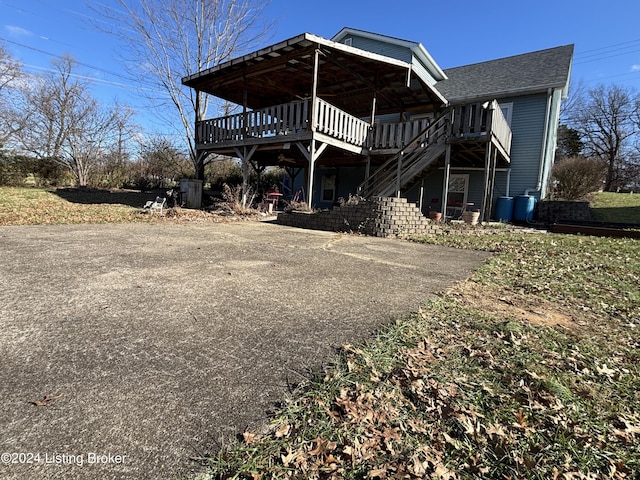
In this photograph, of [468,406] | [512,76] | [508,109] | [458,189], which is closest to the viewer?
[468,406]

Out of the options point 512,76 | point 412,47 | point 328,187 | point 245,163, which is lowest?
point 328,187

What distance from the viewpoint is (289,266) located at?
4.22m

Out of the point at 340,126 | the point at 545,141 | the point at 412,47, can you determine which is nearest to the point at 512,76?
the point at 545,141

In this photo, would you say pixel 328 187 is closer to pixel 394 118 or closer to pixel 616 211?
pixel 394 118

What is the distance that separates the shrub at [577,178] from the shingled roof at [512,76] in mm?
3967

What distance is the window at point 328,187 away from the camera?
54.8 ft

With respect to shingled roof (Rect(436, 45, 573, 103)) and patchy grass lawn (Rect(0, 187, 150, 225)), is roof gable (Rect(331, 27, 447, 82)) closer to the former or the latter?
shingled roof (Rect(436, 45, 573, 103))

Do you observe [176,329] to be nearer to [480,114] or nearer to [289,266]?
[289,266]

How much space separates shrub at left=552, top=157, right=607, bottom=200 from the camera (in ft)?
44.8

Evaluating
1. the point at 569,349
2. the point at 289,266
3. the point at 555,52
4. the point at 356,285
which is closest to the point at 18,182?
the point at 289,266

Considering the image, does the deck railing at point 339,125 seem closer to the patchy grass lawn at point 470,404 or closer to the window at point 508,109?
Result: the window at point 508,109

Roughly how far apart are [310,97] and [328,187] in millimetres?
5691

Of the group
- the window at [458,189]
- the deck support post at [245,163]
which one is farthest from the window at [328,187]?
the deck support post at [245,163]

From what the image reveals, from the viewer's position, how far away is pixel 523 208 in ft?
38.2
